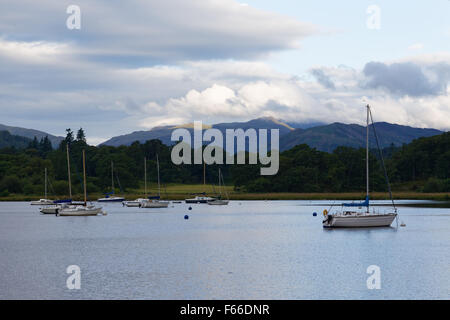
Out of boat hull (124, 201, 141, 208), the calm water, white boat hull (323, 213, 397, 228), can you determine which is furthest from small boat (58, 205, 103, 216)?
boat hull (124, 201, 141, 208)

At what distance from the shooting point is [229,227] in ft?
305

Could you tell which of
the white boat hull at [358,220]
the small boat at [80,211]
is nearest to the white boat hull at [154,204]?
the small boat at [80,211]

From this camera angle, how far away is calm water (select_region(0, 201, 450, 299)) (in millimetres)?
38906

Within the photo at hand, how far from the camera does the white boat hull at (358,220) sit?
264ft

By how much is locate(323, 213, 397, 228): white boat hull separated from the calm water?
3.67 ft

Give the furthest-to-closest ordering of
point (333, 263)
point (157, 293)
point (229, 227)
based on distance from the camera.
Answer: point (229, 227), point (333, 263), point (157, 293)

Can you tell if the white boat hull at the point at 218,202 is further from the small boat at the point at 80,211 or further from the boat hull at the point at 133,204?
the small boat at the point at 80,211

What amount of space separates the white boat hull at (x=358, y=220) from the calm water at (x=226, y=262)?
112 cm

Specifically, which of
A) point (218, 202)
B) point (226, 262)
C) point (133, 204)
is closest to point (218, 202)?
point (218, 202)

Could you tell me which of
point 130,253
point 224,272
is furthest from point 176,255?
point 224,272

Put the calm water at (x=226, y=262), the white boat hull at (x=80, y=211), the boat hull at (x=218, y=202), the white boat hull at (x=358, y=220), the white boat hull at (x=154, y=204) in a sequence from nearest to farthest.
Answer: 1. the calm water at (x=226, y=262)
2. the white boat hull at (x=358, y=220)
3. the white boat hull at (x=80, y=211)
4. the white boat hull at (x=154, y=204)
5. the boat hull at (x=218, y=202)
